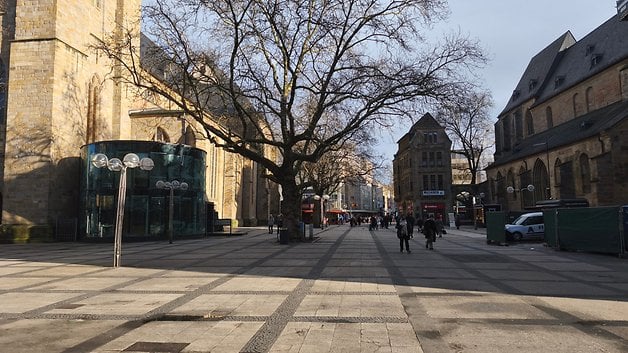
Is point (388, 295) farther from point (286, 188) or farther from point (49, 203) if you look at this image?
point (49, 203)

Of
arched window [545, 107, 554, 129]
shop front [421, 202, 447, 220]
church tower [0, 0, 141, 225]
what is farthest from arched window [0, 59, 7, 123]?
shop front [421, 202, 447, 220]

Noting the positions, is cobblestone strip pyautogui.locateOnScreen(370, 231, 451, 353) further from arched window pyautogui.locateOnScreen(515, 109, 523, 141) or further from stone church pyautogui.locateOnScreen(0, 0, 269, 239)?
arched window pyautogui.locateOnScreen(515, 109, 523, 141)

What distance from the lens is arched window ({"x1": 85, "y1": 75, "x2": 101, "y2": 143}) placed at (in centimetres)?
3212

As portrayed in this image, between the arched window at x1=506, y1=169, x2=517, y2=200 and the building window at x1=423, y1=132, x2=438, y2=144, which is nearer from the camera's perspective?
the arched window at x1=506, y1=169, x2=517, y2=200

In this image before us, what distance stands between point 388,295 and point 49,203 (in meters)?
26.3

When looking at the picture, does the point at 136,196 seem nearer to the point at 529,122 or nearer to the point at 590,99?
the point at 590,99

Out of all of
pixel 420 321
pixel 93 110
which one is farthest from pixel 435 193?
pixel 420 321

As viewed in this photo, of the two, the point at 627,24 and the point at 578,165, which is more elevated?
the point at 627,24

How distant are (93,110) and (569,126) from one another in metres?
45.5

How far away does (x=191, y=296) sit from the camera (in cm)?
882

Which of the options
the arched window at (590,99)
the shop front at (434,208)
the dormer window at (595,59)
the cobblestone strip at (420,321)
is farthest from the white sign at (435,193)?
the cobblestone strip at (420,321)

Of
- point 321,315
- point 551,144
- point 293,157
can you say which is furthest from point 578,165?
point 321,315

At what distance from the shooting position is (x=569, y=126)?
151 ft

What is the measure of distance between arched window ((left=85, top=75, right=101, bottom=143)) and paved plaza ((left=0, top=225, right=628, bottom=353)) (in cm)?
2090
